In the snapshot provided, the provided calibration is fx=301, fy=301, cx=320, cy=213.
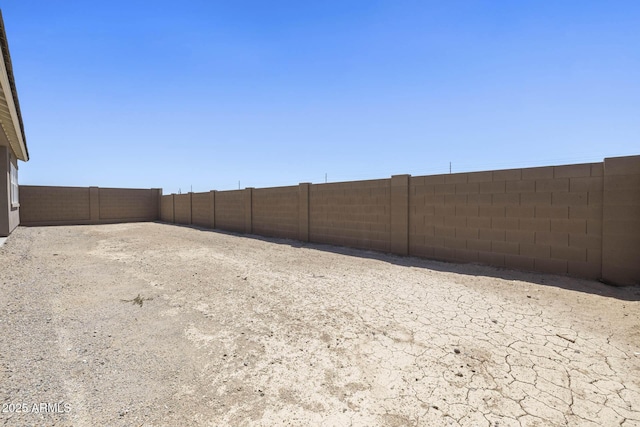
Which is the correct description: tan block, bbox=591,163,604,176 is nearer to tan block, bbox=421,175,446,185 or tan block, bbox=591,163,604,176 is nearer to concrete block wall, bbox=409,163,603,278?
concrete block wall, bbox=409,163,603,278

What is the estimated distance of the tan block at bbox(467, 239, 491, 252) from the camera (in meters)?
6.84

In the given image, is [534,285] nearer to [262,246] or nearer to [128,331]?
[128,331]

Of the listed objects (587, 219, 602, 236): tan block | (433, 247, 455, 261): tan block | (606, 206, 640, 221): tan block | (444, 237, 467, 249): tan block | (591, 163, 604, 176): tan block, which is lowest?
(433, 247, 455, 261): tan block

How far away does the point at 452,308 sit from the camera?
432cm

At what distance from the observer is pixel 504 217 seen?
656 centimetres

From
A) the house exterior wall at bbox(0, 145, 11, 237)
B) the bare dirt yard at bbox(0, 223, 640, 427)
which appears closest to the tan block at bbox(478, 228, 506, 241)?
the bare dirt yard at bbox(0, 223, 640, 427)

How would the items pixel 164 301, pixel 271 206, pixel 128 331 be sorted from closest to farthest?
pixel 128 331 → pixel 164 301 → pixel 271 206

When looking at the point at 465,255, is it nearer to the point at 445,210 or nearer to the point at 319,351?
the point at 445,210

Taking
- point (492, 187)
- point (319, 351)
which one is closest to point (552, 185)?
point (492, 187)

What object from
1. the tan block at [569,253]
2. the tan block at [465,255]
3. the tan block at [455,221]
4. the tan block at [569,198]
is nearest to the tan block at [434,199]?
the tan block at [455,221]

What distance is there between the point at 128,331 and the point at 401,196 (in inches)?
275

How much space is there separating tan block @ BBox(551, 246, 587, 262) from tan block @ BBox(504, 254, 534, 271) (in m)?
0.43

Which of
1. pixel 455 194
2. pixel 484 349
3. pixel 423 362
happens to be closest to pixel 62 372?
pixel 423 362

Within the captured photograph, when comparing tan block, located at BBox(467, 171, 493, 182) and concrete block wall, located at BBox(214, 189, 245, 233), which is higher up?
tan block, located at BBox(467, 171, 493, 182)
